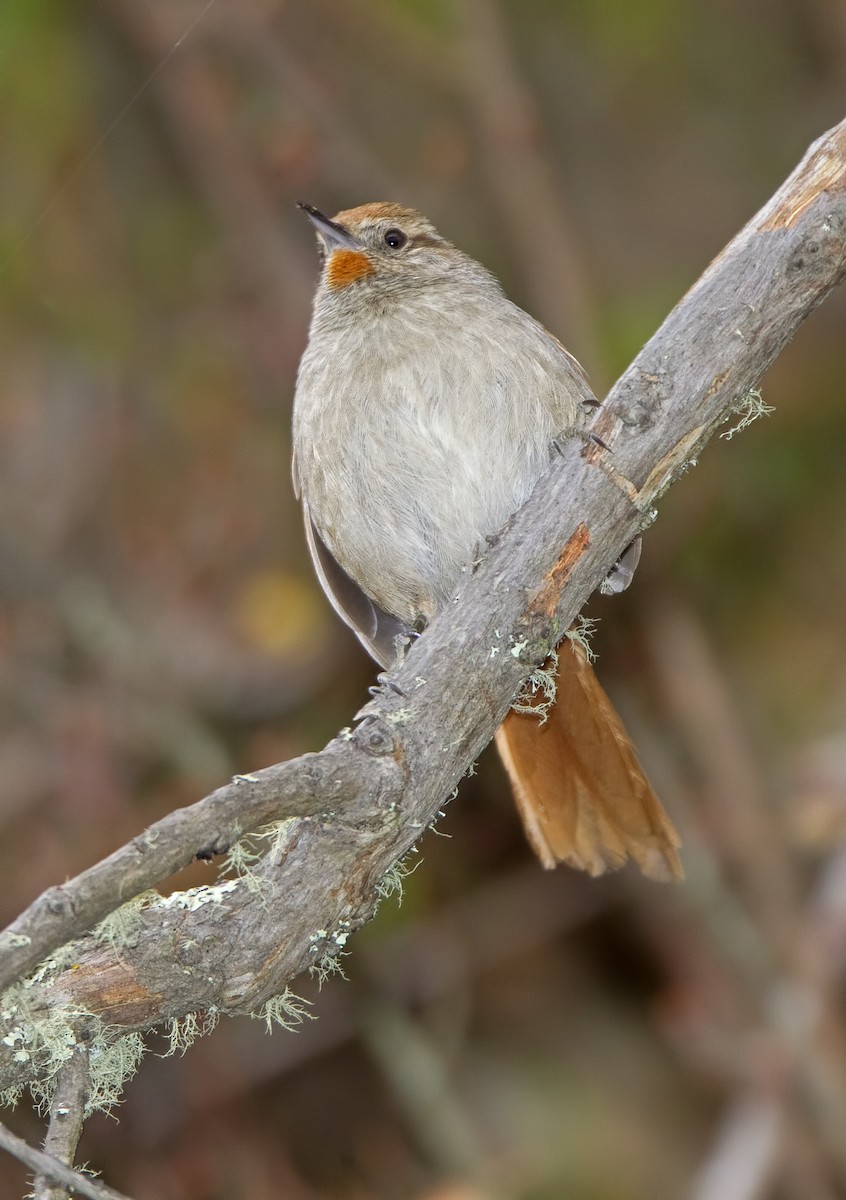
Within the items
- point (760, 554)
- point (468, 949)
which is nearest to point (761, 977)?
point (468, 949)

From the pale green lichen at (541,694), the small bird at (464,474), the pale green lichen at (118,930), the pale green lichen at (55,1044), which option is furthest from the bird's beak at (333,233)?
the pale green lichen at (55,1044)

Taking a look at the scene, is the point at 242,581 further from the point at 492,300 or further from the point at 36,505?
the point at 492,300

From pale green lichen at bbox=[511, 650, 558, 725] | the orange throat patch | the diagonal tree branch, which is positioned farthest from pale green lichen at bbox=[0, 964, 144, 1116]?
the orange throat patch

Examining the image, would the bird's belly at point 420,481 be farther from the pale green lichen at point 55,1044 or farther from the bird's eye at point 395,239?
the pale green lichen at point 55,1044

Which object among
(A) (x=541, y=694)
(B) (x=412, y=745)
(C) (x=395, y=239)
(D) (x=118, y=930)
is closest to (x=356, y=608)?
(A) (x=541, y=694)

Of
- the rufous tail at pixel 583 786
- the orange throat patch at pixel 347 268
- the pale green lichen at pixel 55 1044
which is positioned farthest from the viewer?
the orange throat patch at pixel 347 268

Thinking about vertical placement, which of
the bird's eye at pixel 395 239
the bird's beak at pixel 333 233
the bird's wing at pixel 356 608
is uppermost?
the bird's beak at pixel 333 233

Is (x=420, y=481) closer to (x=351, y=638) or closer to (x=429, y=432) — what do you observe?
(x=429, y=432)

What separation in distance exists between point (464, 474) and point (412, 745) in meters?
1.18

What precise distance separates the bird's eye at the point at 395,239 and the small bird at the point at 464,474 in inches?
13.8

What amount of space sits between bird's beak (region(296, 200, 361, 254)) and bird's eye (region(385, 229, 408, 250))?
95 millimetres

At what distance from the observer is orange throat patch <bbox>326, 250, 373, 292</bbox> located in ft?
14.3

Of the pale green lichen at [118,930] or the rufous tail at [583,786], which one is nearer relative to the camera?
the pale green lichen at [118,930]

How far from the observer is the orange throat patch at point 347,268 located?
→ 4.36 m
